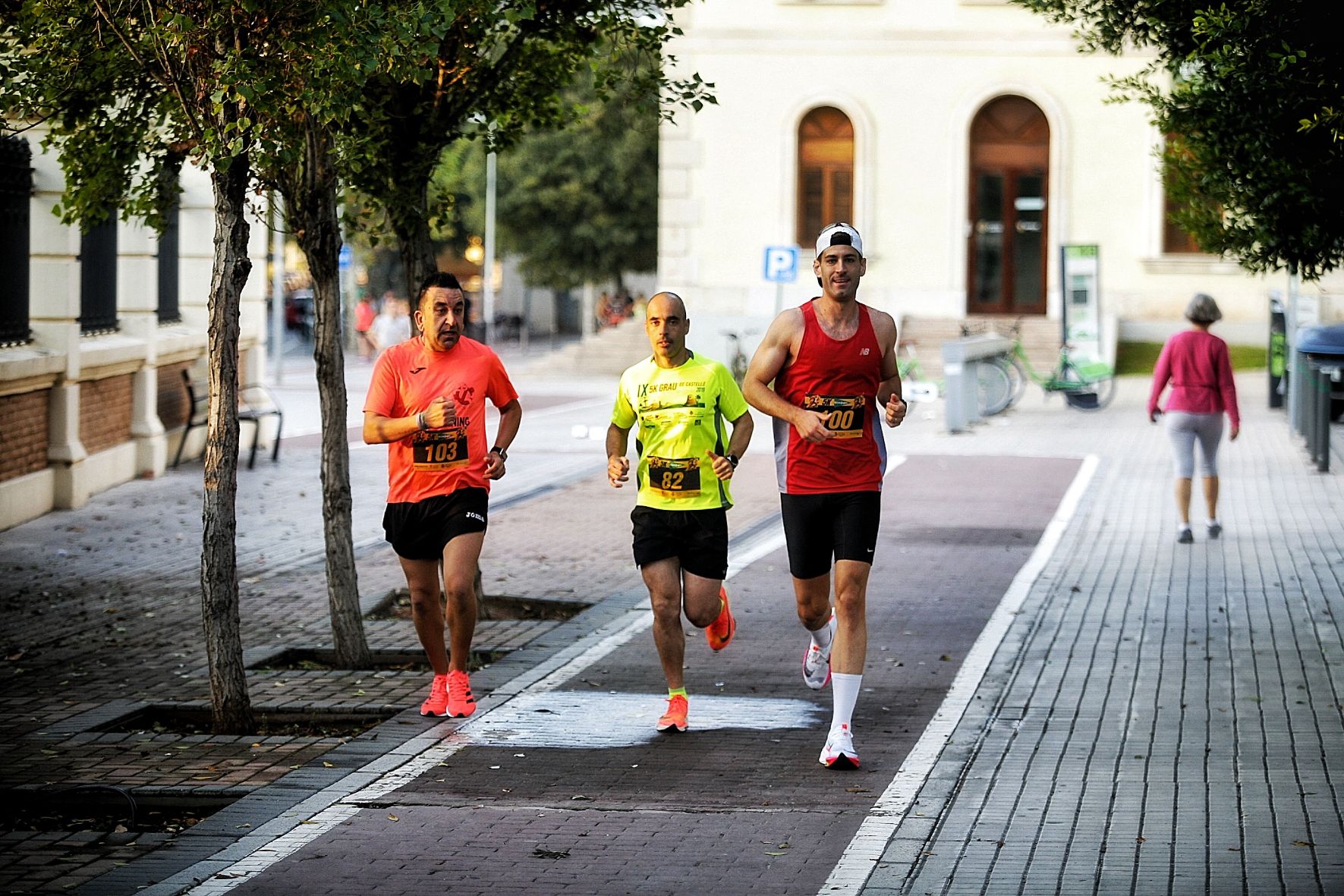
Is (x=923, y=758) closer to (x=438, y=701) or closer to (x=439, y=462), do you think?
(x=438, y=701)

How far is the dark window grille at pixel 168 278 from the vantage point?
20.2m

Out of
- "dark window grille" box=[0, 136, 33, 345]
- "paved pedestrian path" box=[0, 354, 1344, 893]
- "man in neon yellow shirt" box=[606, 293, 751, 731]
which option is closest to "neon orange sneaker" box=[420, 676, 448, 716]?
"paved pedestrian path" box=[0, 354, 1344, 893]

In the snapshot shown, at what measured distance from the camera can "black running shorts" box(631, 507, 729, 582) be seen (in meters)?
7.60

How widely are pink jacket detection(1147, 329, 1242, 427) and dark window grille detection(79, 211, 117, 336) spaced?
925 centimetres

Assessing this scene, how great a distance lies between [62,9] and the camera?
7590 millimetres

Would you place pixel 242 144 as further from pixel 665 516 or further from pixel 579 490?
pixel 579 490

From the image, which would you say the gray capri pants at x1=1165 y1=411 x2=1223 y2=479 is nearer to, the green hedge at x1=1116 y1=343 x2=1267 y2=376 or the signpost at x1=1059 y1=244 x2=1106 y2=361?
the signpost at x1=1059 y1=244 x2=1106 y2=361

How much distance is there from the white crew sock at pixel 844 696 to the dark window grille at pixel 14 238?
970cm

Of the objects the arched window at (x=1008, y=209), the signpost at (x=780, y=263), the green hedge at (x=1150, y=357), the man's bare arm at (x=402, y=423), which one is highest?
the arched window at (x=1008, y=209)

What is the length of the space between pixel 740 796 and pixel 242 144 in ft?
10.1

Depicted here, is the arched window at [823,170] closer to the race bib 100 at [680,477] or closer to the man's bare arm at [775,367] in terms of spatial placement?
the race bib 100 at [680,477]

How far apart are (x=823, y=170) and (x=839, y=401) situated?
3094 cm

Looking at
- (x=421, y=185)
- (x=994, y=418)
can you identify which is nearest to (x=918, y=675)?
(x=421, y=185)

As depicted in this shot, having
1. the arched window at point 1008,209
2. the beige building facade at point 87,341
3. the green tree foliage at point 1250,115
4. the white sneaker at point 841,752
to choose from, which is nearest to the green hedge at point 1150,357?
the arched window at point 1008,209
